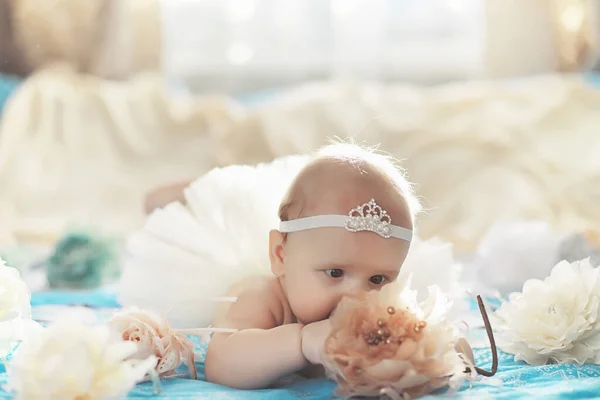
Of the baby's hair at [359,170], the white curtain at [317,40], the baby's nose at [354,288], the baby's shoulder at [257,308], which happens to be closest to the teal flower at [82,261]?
the baby's shoulder at [257,308]

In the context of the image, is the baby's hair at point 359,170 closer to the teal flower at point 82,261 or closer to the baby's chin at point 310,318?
the baby's chin at point 310,318

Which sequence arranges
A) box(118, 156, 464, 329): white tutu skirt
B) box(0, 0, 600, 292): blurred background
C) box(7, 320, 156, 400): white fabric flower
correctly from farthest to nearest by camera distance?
box(0, 0, 600, 292): blurred background, box(118, 156, 464, 329): white tutu skirt, box(7, 320, 156, 400): white fabric flower

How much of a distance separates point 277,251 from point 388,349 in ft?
0.95

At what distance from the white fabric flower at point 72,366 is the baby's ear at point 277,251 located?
1.00 feet

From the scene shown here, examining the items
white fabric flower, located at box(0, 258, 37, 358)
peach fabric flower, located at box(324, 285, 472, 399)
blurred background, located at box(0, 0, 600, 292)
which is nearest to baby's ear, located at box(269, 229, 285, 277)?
peach fabric flower, located at box(324, 285, 472, 399)

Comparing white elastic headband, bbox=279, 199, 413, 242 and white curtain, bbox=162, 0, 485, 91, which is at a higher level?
white curtain, bbox=162, 0, 485, 91

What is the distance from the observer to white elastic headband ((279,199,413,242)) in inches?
37.4

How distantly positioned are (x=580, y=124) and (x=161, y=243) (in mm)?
2125

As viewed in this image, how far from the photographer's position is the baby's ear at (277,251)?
104cm

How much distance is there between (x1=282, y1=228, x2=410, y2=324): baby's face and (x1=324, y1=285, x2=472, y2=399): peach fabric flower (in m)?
0.09

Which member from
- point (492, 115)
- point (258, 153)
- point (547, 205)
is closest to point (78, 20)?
point (258, 153)

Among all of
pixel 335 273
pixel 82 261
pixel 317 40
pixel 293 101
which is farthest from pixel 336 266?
pixel 317 40

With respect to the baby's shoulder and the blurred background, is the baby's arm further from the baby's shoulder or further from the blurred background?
the blurred background

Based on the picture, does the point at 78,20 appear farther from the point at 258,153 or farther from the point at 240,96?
the point at 258,153
